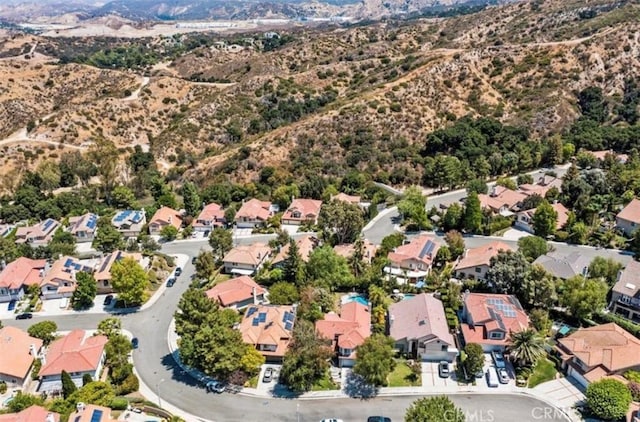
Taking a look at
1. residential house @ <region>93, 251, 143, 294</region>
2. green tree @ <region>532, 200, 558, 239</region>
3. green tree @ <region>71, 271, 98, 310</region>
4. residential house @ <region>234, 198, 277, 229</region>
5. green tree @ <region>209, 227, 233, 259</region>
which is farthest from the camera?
residential house @ <region>234, 198, 277, 229</region>

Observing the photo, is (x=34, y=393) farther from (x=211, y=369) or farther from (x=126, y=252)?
(x=126, y=252)

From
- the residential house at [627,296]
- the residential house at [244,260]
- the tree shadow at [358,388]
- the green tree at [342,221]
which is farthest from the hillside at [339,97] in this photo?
the tree shadow at [358,388]

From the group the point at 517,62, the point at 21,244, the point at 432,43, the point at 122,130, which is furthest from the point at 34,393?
the point at 432,43

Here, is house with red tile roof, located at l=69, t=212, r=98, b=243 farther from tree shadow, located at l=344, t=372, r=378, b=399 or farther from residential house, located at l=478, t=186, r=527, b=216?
residential house, located at l=478, t=186, r=527, b=216

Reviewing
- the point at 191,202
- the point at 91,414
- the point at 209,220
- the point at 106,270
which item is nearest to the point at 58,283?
the point at 106,270

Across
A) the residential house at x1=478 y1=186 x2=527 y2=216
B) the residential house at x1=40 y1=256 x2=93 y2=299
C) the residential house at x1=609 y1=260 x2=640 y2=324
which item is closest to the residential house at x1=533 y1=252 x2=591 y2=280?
the residential house at x1=609 y1=260 x2=640 y2=324

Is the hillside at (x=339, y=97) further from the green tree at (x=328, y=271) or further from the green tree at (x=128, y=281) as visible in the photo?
the green tree at (x=128, y=281)
